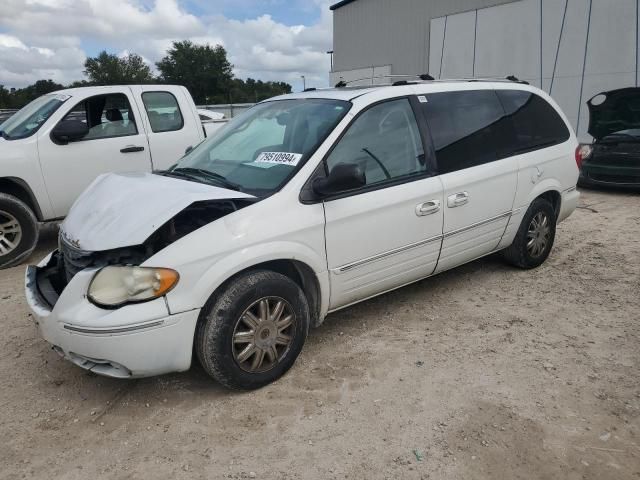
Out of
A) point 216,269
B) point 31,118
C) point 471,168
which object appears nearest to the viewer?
point 216,269

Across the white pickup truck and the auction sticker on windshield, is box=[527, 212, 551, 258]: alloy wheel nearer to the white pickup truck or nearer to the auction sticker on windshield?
the auction sticker on windshield

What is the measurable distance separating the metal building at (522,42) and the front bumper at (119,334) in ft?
41.3

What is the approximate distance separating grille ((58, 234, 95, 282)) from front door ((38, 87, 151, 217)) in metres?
2.97

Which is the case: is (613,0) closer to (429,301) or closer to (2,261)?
(429,301)

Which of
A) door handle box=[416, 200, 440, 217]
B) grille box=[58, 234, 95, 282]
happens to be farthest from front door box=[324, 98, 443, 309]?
grille box=[58, 234, 95, 282]

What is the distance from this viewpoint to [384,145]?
3.66 m

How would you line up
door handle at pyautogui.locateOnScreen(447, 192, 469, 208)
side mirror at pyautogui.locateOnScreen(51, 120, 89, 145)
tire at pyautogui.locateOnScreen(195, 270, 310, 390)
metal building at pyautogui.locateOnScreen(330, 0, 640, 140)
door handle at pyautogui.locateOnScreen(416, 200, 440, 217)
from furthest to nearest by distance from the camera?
metal building at pyautogui.locateOnScreen(330, 0, 640, 140) < side mirror at pyautogui.locateOnScreen(51, 120, 89, 145) < door handle at pyautogui.locateOnScreen(447, 192, 469, 208) < door handle at pyautogui.locateOnScreen(416, 200, 440, 217) < tire at pyautogui.locateOnScreen(195, 270, 310, 390)

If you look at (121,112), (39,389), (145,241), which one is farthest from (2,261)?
Result: (145,241)

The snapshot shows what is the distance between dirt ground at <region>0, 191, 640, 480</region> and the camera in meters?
2.52

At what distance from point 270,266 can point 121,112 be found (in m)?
4.23

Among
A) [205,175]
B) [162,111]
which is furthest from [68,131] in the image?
[205,175]

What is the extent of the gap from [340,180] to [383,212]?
546 millimetres

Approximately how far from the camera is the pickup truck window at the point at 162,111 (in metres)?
6.56

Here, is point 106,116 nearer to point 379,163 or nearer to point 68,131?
point 68,131
